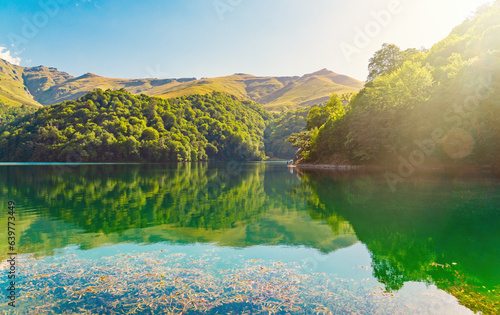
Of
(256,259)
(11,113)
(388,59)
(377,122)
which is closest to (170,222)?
(256,259)

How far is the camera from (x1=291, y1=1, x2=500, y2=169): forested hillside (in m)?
45.3

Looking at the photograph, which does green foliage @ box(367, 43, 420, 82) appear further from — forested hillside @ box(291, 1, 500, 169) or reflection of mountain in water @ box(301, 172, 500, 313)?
reflection of mountain in water @ box(301, 172, 500, 313)

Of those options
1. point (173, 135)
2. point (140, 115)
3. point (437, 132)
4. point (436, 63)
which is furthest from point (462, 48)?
point (140, 115)

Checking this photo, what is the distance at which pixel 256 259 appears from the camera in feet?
36.3

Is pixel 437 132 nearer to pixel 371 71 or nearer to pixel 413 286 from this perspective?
pixel 371 71

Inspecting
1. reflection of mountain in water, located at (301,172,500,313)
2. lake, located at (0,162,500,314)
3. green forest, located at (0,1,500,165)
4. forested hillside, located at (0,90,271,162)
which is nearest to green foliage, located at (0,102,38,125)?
forested hillside, located at (0,90,271,162)

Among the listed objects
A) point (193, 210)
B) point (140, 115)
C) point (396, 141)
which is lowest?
point (193, 210)

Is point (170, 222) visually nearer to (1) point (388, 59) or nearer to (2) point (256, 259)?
(2) point (256, 259)

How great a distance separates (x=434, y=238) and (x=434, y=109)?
49.2 metres

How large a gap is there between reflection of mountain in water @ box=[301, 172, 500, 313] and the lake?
0.06 meters

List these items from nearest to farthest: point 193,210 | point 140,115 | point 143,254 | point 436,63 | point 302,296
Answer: point 302,296, point 143,254, point 193,210, point 436,63, point 140,115

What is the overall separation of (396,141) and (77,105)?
477ft

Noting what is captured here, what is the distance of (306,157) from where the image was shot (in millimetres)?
89500

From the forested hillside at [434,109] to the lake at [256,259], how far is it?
107 feet
